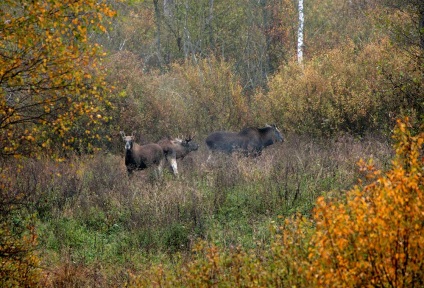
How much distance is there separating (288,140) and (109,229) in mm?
11022

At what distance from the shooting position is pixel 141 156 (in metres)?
20.7

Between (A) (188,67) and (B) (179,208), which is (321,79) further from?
(B) (179,208)

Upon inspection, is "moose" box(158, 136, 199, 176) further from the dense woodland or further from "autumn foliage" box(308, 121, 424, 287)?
"autumn foliage" box(308, 121, 424, 287)

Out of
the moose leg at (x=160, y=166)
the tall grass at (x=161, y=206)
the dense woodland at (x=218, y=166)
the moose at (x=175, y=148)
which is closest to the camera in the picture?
the dense woodland at (x=218, y=166)

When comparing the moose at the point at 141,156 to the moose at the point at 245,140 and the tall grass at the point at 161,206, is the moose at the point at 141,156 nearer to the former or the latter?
the tall grass at the point at 161,206

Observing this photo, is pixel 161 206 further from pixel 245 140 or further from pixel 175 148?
pixel 245 140

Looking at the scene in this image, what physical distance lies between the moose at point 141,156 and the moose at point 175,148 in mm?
467

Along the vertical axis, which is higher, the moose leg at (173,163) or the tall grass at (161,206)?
the tall grass at (161,206)

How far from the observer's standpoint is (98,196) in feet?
55.7

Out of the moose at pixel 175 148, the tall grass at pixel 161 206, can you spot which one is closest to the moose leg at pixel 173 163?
the moose at pixel 175 148

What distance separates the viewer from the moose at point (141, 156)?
796 inches

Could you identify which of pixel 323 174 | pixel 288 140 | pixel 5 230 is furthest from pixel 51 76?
pixel 288 140

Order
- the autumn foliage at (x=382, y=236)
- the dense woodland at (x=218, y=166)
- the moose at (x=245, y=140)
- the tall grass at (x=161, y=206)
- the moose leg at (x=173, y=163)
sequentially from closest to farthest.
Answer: the autumn foliage at (x=382, y=236)
the dense woodland at (x=218, y=166)
the tall grass at (x=161, y=206)
the moose leg at (x=173, y=163)
the moose at (x=245, y=140)

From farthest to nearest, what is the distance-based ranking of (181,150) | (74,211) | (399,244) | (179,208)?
(181,150)
(74,211)
(179,208)
(399,244)
